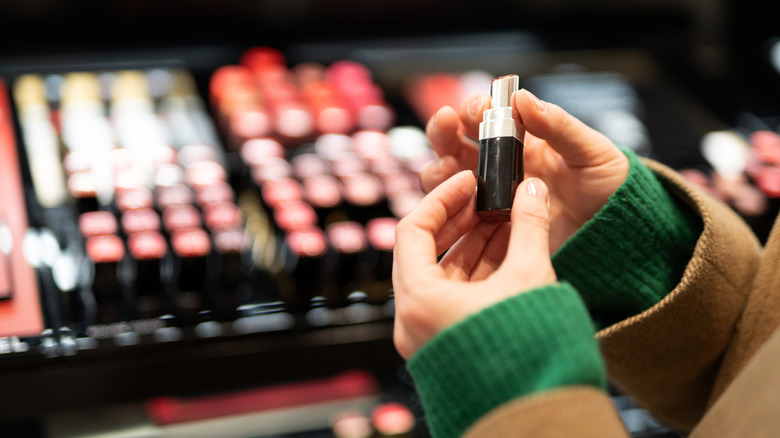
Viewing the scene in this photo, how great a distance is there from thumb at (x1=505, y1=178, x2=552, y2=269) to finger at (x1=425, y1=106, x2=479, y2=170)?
15 centimetres

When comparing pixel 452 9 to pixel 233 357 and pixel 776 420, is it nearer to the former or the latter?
pixel 233 357

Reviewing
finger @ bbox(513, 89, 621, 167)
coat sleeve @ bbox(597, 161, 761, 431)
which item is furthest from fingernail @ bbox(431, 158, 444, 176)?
coat sleeve @ bbox(597, 161, 761, 431)

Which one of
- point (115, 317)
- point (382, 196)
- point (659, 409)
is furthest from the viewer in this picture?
point (382, 196)

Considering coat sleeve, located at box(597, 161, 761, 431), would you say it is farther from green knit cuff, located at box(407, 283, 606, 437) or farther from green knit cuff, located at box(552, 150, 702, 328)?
green knit cuff, located at box(407, 283, 606, 437)

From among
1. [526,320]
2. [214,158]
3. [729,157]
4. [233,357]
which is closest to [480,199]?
[526,320]

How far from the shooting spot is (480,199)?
1.76 feet

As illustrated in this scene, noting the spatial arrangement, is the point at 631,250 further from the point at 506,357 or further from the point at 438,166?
the point at 506,357

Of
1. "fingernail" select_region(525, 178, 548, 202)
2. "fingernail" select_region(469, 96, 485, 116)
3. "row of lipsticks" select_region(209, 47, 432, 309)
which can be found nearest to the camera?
"fingernail" select_region(525, 178, 548, 202)

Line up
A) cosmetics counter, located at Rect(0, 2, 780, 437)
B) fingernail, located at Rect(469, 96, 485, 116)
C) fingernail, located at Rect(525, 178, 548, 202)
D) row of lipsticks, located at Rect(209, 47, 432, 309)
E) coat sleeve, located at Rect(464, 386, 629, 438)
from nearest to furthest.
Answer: coat sleeve, located at Rect(464, 386, 629, 438), fingernail, located at Rect(525, 178, 548, 202), fingernail, located at Rect(469, 96, 485, 116), cosmetics counter, located at Rect(0, 2, 780, 437), row of lipsticks, located at Rect(209, 47, 432, 309)

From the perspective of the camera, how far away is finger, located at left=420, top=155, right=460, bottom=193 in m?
0.66

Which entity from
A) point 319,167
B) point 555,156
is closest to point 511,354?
point 555,156

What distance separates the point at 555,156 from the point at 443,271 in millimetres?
279

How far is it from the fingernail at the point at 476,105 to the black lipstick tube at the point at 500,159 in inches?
2.1

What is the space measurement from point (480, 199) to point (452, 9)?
0.99m
